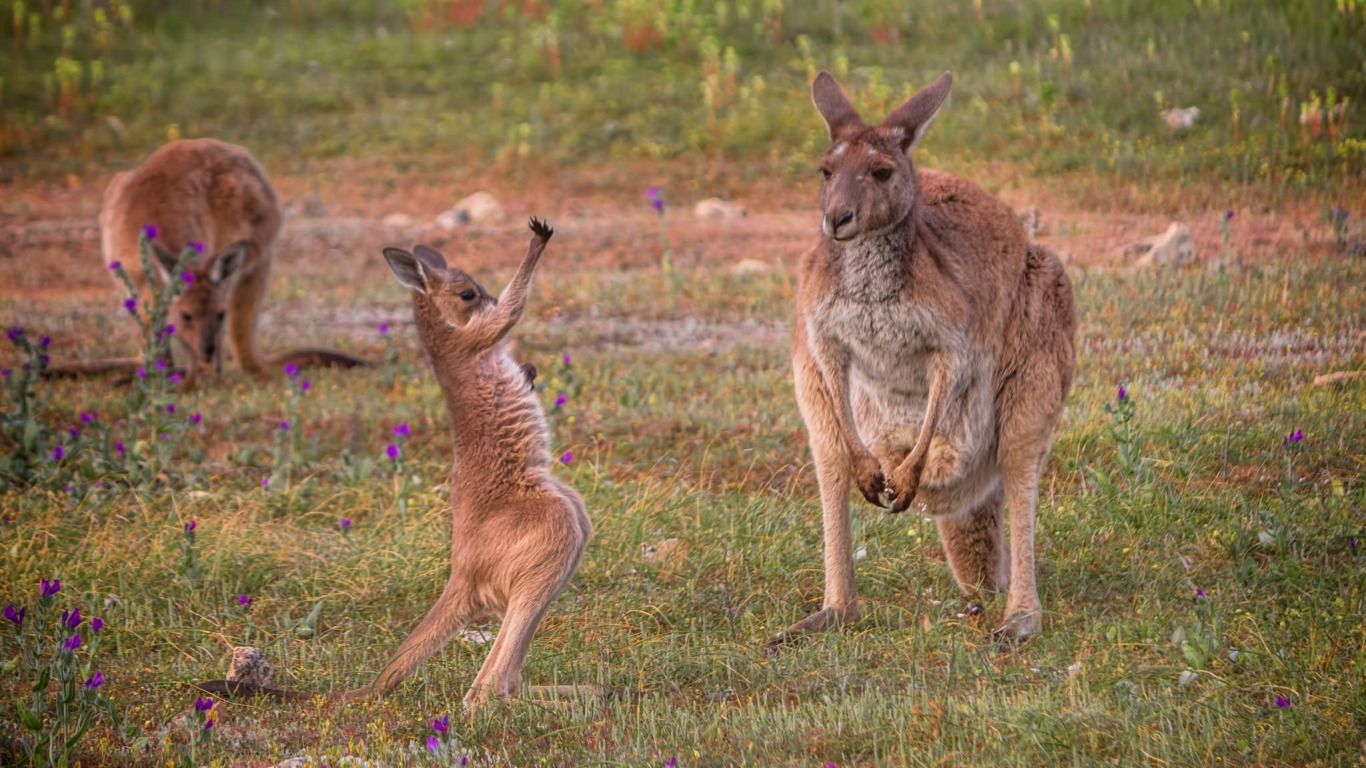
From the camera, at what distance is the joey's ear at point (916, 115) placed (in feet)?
15.1

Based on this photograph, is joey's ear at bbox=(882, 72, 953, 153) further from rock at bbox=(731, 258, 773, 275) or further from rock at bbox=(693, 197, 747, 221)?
rock at bbox=(693, 197, 747, 221)

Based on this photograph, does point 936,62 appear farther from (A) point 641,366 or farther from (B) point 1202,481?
(B) point 1202,481

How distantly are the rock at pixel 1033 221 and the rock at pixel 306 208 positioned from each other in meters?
7.55

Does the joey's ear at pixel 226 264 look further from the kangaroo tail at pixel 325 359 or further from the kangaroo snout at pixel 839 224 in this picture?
the kangaroo snout at pixel 839 224

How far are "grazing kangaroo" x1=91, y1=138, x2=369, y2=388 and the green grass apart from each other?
1.45m

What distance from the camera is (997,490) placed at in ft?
16.3

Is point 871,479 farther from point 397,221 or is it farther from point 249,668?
point 397,221

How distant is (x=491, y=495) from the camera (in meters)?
4.34

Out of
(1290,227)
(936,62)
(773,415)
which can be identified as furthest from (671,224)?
(1290,227)

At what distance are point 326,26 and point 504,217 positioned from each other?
568 cm

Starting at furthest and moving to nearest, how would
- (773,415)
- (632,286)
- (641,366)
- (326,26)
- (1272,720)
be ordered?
(326,26), (632,286), (641,366), (773,415), (1272,720)

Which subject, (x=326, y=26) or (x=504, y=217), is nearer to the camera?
(x=504, y=217)

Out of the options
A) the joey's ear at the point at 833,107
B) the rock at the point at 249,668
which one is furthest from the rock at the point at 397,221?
the rock at the point at 249,668

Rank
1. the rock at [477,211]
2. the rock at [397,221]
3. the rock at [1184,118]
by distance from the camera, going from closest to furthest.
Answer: the rock at [1184,118] < the rock at [477,211] < the rock at [397,221]
